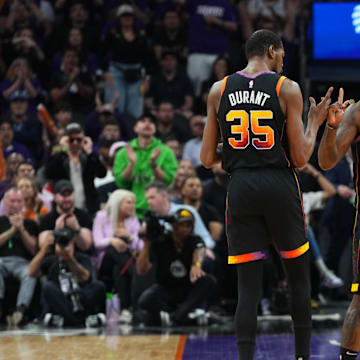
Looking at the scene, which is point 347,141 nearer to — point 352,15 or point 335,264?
point 335,264

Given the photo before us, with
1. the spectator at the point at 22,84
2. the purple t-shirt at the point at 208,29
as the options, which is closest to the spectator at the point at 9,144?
the spectator at the point at 22,84

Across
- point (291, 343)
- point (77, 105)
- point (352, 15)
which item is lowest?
point (291, 343)

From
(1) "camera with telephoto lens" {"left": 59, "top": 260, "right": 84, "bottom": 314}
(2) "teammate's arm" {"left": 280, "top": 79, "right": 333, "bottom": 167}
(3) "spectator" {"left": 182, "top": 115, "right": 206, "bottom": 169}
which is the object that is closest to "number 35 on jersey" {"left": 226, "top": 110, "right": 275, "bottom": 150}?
(2) "teammate's arm" {"left": 280, "top": 79, "right": 333, "bottom": 167}

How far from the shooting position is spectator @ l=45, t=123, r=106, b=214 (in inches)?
388

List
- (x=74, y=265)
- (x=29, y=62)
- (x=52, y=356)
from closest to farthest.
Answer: (x=52, y=356), (x=74, y=265), (x=29, y=62)

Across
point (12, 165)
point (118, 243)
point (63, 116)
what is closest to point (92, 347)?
point (118, 243)

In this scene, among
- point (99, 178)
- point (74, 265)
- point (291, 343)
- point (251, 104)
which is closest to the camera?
point (251, 104)

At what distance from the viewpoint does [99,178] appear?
10.1m

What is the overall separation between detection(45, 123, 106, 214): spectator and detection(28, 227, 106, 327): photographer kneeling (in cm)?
101

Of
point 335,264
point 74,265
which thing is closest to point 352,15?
point 335,264

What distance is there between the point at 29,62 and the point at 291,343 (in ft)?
24.4

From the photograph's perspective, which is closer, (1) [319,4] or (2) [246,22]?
(1) [319,4]

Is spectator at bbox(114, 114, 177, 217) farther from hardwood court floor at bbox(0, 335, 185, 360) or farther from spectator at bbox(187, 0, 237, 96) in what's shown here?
spectator at bbox(187, 0, 237, 96)

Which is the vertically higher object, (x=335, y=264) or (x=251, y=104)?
(x=251, y=104)
